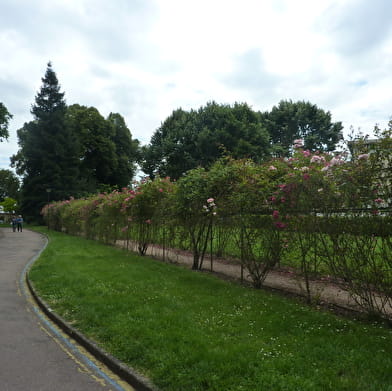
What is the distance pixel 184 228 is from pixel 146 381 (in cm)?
689

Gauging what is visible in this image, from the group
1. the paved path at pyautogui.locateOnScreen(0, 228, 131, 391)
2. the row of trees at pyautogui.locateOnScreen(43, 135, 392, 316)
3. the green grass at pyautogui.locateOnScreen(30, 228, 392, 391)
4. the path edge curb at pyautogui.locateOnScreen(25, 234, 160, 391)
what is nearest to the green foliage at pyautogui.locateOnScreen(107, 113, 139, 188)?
the row of trees at pyautogui.locateOnScreen(43, 135, 392, 316)

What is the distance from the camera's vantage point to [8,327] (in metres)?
5.59

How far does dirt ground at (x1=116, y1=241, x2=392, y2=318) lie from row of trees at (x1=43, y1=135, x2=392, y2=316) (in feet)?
0.66

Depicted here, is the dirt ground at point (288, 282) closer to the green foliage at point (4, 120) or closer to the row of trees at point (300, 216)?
the row of trees at point (300, 216)

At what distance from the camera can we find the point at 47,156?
45875 mm

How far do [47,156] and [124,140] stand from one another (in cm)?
1293

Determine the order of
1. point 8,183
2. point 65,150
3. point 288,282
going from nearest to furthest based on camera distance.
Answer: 1. point 288,282
2. point 65,150
3. point 8,183

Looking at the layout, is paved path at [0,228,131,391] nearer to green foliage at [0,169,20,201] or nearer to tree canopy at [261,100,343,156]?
tree canopy at [261,100,343,156]

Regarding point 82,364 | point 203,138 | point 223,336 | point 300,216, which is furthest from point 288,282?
point 203,138

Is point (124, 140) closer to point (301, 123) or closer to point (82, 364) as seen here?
point (301, 123)

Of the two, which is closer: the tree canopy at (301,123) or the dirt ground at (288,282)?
the dirt ground at (288,282)

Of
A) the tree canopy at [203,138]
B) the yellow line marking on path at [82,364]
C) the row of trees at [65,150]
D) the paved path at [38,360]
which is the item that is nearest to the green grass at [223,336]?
the yellow line marking on path at [82,364]

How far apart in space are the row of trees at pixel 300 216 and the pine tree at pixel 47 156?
127 ft

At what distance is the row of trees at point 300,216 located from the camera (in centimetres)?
494
